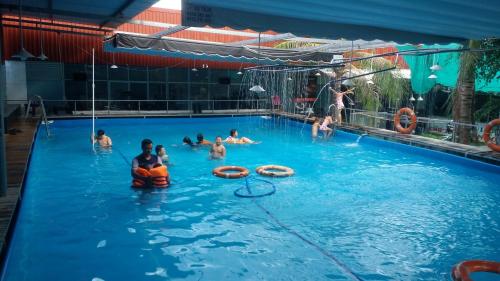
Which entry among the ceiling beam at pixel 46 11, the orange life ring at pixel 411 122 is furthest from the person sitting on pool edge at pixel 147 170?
the orange life ring at pixel 411 122

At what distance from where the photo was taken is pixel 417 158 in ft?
34.4

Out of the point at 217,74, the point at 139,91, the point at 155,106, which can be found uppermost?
the point at 217,74

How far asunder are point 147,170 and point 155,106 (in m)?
13.3

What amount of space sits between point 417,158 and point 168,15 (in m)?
14.1

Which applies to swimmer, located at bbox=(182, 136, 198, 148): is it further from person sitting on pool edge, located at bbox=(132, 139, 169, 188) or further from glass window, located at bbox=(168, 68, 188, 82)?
glass window, located at bbox=(168, 68, 188, 82)

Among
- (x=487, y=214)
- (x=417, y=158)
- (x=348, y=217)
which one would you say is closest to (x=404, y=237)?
(x=348, y=217)

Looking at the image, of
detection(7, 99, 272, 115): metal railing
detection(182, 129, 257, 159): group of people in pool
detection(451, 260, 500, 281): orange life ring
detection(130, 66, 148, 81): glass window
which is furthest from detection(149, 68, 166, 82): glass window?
detection(451, 260, 500, 281): orange life ring

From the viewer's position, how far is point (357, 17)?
4.79m

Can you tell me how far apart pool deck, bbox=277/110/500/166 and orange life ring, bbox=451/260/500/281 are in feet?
19.4

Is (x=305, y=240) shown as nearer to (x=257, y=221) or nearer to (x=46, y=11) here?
(x=257, y=221)

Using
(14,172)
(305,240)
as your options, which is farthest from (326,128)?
(14,172)

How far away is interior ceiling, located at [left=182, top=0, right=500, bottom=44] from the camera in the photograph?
4.08m

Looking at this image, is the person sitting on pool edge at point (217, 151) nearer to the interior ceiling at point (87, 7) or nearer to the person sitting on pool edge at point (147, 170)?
the person sitting on pool edge at point (147, 170)

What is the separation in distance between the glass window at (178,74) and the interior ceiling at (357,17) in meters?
15.8
